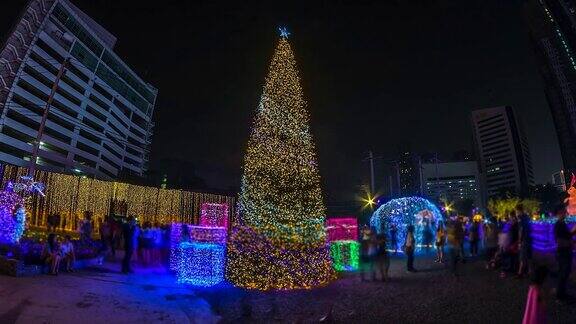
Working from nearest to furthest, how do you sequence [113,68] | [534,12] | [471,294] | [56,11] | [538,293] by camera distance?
1. [538,293]
2. [471,294]
3. [56,11]
4. [534,12]
5. [113,68]

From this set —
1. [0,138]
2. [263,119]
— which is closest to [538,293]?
[263,119]

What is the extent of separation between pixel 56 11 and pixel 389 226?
68225mm

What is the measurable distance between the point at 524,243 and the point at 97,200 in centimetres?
3066

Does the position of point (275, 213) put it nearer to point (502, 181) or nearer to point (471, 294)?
point (471, 294)

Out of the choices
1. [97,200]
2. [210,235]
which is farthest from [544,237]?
[97,200]

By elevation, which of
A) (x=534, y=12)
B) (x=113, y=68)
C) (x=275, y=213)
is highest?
(x=534, y=12)

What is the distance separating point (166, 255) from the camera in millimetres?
17016

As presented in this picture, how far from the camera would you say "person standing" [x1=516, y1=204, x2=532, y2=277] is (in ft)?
33.3

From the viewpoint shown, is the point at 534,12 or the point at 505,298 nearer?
the point at 505,298

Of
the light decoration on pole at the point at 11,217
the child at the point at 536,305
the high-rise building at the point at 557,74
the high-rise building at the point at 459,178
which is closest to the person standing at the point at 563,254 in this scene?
the child at the point at 536,305

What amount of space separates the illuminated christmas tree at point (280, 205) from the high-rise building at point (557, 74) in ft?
227

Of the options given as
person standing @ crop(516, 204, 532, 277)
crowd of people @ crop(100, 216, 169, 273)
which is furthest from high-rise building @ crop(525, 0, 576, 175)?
crowd of people @ crop(100, 216, 169, 273)

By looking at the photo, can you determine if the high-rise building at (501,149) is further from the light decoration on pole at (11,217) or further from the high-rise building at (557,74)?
the light decoration on pole at (11,217)

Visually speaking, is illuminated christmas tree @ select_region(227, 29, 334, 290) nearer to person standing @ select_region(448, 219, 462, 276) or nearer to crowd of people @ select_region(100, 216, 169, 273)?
person standing @ select_region(448, 219, 462, 276)
